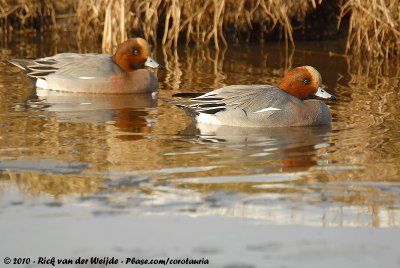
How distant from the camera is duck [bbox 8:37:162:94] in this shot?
8852 millimetres

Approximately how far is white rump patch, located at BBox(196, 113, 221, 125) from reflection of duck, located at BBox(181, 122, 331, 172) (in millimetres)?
37

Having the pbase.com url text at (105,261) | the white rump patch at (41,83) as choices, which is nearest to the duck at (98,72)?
the white rump patch at (41,83)

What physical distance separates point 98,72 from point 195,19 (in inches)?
97.5

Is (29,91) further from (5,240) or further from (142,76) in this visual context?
(5,240)

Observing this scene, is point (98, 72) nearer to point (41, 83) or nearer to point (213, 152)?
point (41, 83)

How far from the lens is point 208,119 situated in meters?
7.35

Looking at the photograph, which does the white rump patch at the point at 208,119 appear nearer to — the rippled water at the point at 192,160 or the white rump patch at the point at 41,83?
the rippled water at the point at 192,160

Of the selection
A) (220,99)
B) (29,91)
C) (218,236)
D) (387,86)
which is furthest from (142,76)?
(218,236)

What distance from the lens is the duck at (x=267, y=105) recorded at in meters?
7.16

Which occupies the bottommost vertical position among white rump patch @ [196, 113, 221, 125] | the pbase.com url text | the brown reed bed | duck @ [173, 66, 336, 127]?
the pbase.com url text

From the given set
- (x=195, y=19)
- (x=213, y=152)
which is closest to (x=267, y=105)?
(x=213, y=152)

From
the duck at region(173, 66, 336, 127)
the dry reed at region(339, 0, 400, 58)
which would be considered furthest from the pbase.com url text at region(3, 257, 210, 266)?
the dry reed at region(339, 0, 400, 58)

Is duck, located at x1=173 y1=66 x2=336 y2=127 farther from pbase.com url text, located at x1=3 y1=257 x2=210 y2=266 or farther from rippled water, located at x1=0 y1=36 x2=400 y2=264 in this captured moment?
pbase.com url text, located at x1=3 y1=257 x2=210 y2=266

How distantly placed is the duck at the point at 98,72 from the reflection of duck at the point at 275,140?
162 cm
